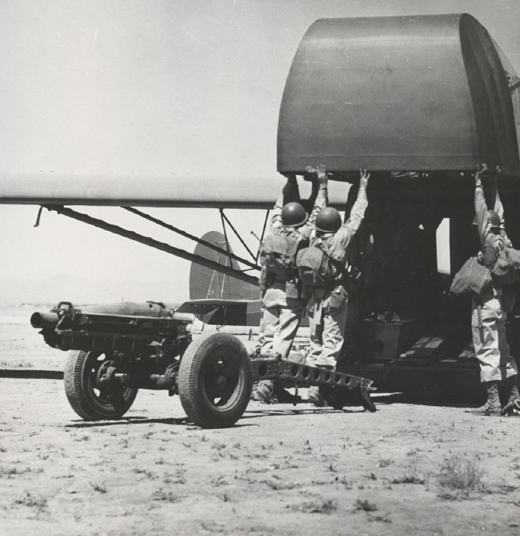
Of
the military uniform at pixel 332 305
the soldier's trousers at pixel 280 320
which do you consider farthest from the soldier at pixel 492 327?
the soldier's trousers at pixel 280 320

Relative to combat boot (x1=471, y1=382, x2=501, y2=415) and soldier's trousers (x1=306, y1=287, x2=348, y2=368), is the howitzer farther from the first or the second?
combat boot (x1=471, y1=382, x2=501, y2=415)

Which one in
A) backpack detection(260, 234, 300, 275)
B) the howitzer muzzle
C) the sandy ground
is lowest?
the sandy ground

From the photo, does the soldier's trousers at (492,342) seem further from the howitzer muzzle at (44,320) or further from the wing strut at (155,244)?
the wing strut at (155,244)

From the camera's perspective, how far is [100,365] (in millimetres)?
8484

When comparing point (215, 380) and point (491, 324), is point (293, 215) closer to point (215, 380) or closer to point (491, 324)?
point (491, 324)

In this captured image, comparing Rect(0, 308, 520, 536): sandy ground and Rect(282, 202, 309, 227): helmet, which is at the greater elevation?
Rect(282, 202, 309, 227): helmet

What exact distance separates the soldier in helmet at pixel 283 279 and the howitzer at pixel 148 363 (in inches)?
61.5

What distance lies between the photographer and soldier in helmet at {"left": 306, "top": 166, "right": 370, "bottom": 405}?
32.9 ft

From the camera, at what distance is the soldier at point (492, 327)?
951 centimetres

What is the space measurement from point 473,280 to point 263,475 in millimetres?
4503

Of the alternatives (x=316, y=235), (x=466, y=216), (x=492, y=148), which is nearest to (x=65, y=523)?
(x=316, y=235)

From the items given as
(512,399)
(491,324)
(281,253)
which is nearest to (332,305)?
(281,253)

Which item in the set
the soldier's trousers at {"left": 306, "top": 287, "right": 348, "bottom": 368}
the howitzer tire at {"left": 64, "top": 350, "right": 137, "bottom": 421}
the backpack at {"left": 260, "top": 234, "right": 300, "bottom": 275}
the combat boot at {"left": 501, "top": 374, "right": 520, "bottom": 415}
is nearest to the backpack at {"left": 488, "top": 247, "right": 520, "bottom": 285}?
Answer: the combat boot at {"left": 501, "top": 374, "right": 520, "bottom": 415}

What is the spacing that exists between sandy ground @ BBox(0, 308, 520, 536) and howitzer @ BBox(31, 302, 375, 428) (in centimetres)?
22
